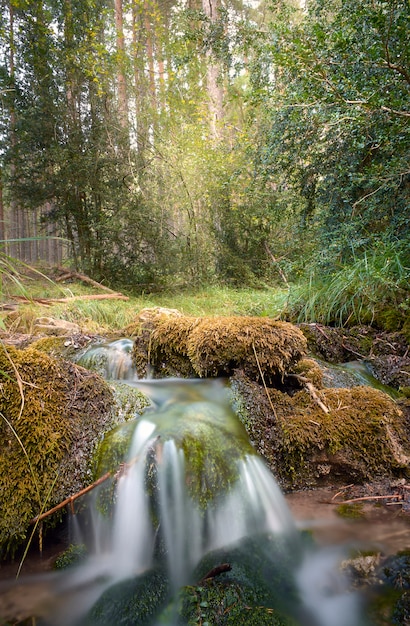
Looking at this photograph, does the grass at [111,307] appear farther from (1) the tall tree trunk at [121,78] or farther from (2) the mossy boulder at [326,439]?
(1) the tall tree trunk at [121,78]

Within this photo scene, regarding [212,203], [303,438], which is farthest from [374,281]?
[212,203]

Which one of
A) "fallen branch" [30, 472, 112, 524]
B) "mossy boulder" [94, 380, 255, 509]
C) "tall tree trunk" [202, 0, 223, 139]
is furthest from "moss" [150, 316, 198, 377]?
"tall tree trunk" [202, 0, 223, 139]

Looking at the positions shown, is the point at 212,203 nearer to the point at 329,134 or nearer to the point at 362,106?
the point at 329,134

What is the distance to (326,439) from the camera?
228cm

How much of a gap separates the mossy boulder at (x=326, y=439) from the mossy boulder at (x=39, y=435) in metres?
1.02

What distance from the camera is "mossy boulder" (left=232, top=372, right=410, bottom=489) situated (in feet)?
7.35

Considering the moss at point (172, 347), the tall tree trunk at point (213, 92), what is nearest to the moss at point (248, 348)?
the moss at point (172, 347)

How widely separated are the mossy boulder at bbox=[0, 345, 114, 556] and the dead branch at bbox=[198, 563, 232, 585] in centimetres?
78

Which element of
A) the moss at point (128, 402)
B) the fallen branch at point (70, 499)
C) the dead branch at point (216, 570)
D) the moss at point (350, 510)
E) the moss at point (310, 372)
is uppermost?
the moss at point (310, 372)

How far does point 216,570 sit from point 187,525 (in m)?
0.28

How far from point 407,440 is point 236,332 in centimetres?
138

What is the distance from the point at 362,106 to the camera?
10.3 feet

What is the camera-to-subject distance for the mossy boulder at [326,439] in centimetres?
224

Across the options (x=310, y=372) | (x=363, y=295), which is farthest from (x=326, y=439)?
(x=363, y=295)
